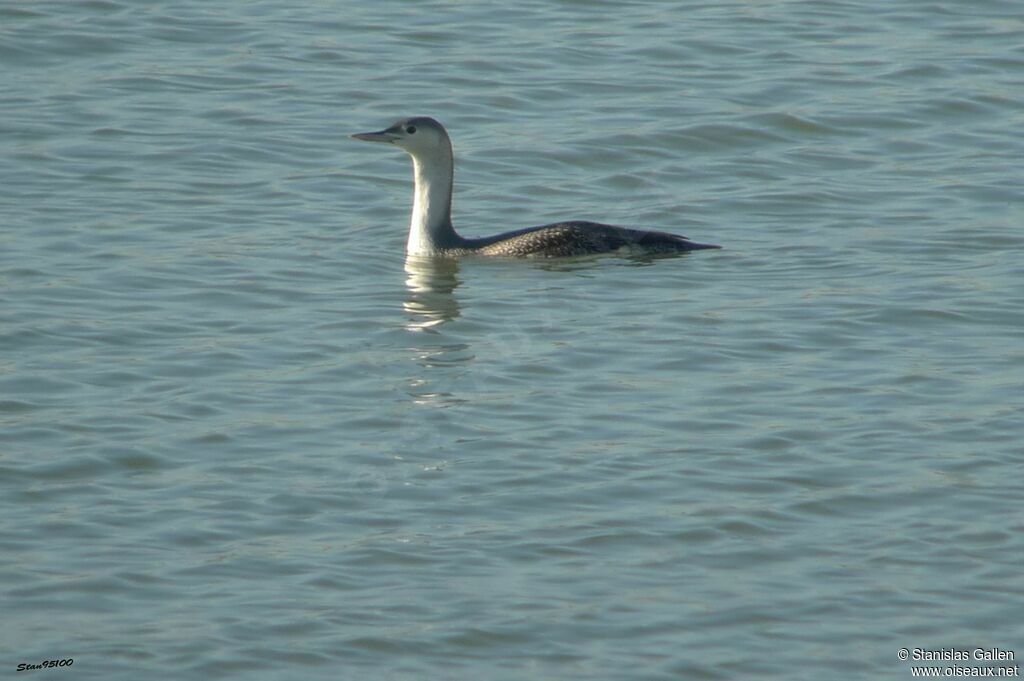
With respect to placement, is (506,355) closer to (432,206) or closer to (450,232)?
(450,232)

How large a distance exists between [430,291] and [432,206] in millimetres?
1056

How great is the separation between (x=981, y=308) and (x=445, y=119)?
5723 millimetres

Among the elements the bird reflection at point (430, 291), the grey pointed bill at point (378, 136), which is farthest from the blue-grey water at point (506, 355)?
the grey pointed bill at point (378, 136)

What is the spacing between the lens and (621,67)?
1647 centimetres

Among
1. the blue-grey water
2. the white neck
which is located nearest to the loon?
the white neck

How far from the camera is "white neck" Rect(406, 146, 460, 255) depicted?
1203cm

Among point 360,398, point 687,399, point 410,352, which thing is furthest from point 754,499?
point 410,352

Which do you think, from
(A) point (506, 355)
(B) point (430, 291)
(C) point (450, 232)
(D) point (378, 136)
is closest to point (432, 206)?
(C) point (450, 232)

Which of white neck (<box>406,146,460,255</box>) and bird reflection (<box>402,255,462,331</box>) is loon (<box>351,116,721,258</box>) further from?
bird reflection (<box>402,255,462,331</box>)

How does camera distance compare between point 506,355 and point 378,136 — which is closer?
point 506,355

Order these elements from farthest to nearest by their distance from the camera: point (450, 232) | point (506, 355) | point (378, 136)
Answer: point (378, 136), point (450, 232), point (506, 355)

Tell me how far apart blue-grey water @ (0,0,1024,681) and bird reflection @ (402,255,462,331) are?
0.04 metres

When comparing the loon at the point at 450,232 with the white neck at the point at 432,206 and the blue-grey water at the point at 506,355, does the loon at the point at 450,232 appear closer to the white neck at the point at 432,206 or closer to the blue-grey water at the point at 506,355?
the white neck at the point at 432,206

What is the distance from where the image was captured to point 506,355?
984cm
